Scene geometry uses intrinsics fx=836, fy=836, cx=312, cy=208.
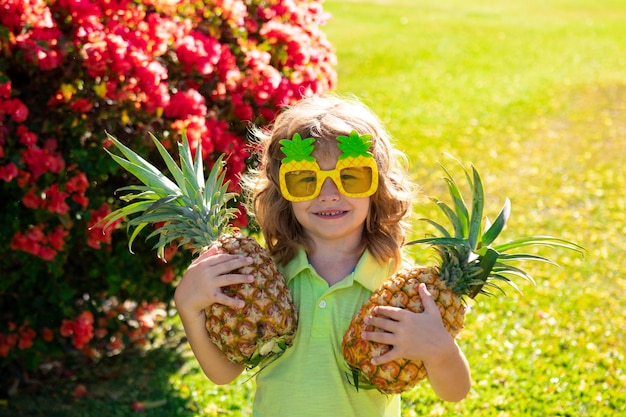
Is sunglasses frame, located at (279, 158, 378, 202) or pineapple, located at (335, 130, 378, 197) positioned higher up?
pineapple, located at (335, 130, 378, 197)

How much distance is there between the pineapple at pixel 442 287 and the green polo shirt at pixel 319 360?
0.53 feet

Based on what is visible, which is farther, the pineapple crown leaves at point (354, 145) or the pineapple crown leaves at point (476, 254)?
the pineapple crown leaves at point (354, 145)

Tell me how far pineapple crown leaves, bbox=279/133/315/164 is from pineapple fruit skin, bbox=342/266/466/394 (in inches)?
21.7

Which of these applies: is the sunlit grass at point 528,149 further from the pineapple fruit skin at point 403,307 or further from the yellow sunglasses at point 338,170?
the pineapple fruit skin at point 403,307

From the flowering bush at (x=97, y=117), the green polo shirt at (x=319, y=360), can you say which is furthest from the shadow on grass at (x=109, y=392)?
the green polo shirt at (x=319, y=360)

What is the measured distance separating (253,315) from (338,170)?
0.61 meters

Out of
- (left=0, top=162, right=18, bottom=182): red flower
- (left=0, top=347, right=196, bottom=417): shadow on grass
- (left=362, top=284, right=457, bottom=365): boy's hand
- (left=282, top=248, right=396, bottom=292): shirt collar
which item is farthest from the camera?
(left=0, top=347, right=196, bottom=417): shadow on grass

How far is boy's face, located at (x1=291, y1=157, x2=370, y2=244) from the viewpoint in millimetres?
3033

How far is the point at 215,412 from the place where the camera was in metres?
5.04

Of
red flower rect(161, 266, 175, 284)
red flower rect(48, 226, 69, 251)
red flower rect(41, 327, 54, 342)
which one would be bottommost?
red flower rect(41, 327, 54, 342)

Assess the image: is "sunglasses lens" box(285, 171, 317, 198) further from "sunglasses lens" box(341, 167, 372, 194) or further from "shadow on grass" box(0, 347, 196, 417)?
"shadow on grass" box(0, 347, 196, 417)

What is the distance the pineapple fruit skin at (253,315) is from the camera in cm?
278

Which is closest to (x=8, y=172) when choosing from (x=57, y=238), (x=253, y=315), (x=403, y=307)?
(x=57, y=238)

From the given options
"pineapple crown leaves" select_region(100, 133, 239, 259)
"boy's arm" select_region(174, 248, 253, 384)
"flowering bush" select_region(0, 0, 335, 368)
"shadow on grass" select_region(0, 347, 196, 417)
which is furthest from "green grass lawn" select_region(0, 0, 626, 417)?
"pineapple crown leaves" select_region(100, 133, 239, 259)
